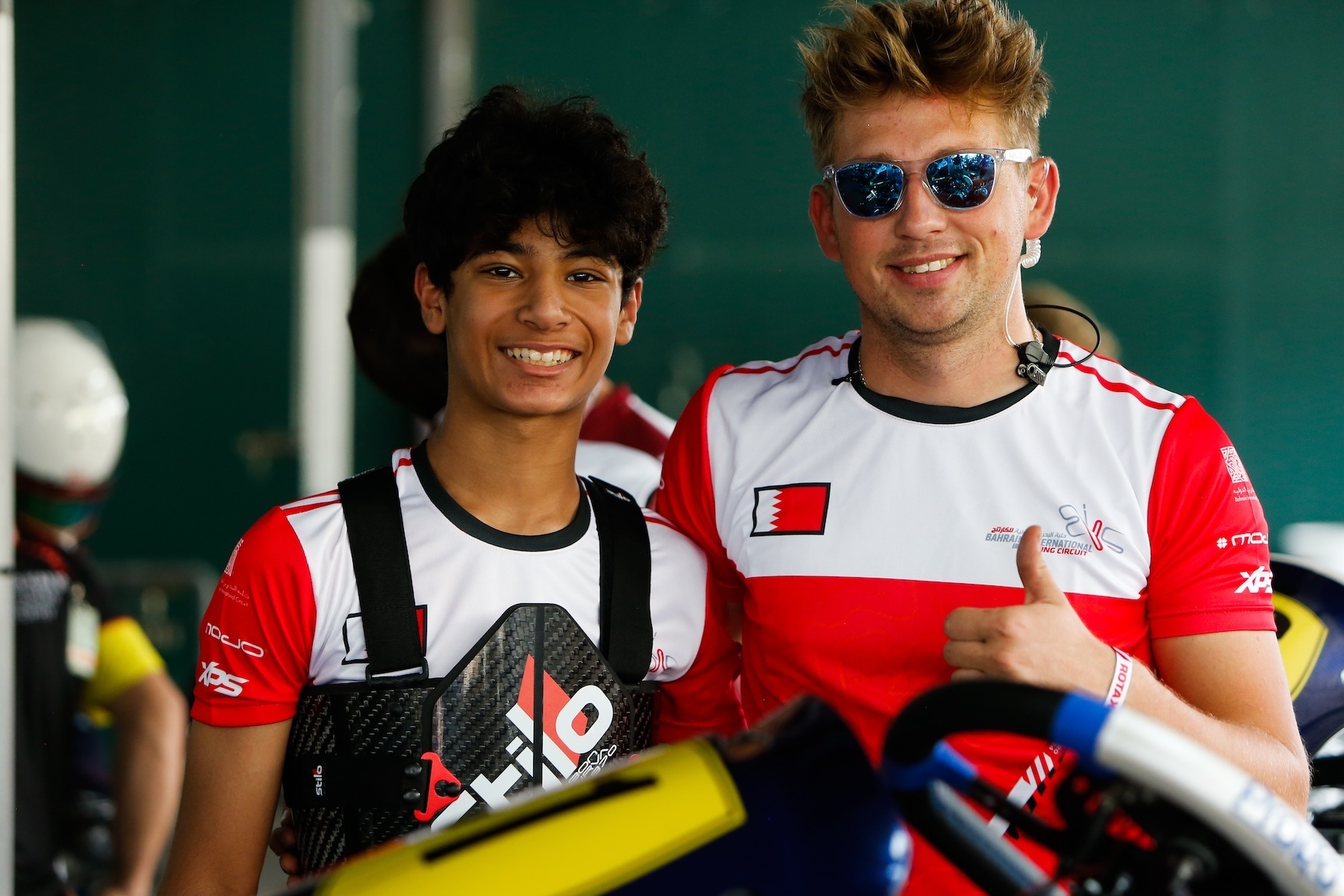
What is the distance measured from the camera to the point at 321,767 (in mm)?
1699

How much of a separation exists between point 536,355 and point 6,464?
96 centimetres

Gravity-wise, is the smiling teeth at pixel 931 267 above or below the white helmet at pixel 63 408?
above

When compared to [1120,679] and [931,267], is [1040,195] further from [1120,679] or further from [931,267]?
[1120,679]

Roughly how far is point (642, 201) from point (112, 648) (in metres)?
2.56

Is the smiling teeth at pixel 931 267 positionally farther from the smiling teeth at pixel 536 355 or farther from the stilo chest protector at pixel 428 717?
the stilo chest protector at pixel 428 717

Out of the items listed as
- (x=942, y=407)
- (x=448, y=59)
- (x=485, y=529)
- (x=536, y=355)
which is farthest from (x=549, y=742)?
(x=448, y=59)

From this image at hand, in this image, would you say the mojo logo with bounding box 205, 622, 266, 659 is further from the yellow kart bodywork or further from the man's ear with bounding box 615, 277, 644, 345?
the man's ear with bounding box 615, 277, 644, 345

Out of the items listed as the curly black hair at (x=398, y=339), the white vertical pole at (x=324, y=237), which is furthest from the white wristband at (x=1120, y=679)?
the white vertical pole at (x=324, y=237)

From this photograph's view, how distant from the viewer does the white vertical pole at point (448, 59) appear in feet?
19.6

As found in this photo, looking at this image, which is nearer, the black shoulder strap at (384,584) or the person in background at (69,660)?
the black shoulder strap at (384,584)

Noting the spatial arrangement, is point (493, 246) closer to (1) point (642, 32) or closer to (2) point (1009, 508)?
(2) point (1009, 508)

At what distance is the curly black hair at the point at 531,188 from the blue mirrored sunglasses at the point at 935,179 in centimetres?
32

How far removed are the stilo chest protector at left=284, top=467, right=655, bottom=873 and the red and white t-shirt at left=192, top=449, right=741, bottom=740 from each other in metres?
0.03

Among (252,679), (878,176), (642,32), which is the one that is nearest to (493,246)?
(878,176)
